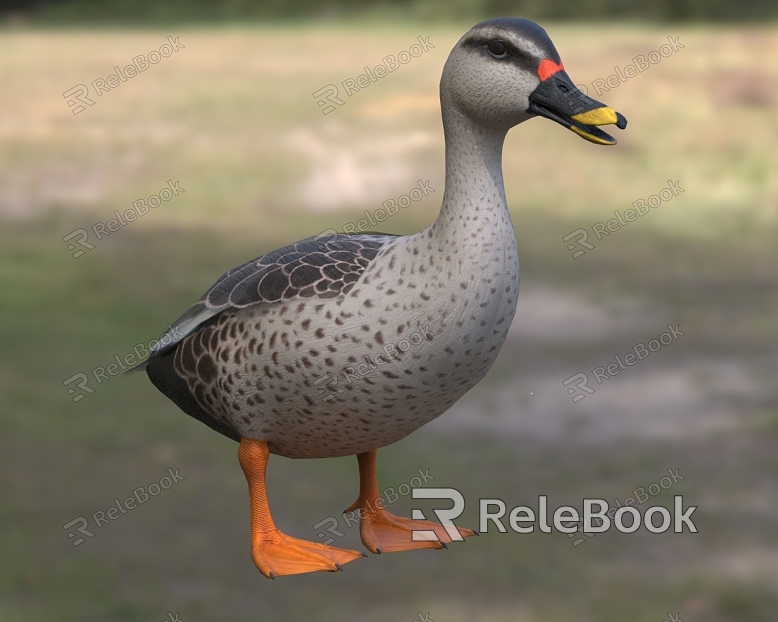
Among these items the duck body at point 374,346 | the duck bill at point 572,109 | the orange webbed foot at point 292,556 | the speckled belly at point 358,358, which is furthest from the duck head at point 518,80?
the orange webbed foot at point 292,556

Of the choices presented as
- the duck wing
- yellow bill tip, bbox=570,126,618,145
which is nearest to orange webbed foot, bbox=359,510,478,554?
the duck wing

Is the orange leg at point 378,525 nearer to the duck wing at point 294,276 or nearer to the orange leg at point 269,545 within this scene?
the orange leg at point 269,545

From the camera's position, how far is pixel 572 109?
8.52 ft

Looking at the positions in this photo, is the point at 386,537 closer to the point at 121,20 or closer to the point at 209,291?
the point at 209,291

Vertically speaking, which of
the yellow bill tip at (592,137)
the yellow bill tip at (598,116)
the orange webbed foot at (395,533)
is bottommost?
the orange webbed foot at (395,533)

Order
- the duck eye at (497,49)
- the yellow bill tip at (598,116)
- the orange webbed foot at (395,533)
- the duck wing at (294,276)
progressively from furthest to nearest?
the orange webbed foot at (395,533) → the duck wing at (294,276) → the duck eye at (497,49) → the yellow bill tip at (598,116)

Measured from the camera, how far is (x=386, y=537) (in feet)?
11.3

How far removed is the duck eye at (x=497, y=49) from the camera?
8.80 feet

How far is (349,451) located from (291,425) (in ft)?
0.63

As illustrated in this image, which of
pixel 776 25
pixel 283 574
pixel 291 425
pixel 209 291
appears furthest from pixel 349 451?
pixel 776 25

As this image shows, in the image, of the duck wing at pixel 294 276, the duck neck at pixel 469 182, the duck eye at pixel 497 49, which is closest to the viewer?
Result: the duck eye at pixel 497 49

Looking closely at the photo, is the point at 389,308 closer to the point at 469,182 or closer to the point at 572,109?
the point at 469,182

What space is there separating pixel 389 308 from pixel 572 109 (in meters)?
0.71

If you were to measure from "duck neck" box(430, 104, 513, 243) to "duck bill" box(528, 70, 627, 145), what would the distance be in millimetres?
190
